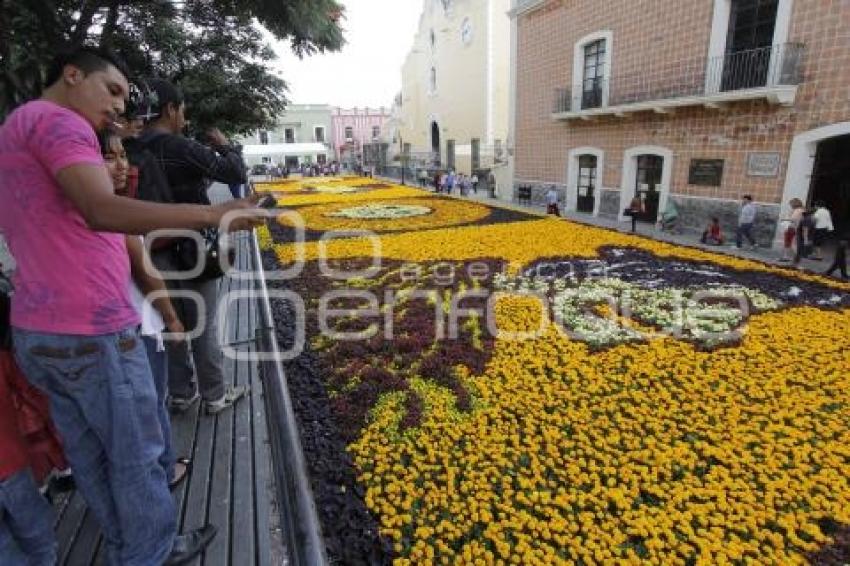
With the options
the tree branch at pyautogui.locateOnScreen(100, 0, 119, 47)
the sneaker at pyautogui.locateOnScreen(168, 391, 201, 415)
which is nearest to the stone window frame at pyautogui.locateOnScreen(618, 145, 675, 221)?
the tree branch at pyautogui.locateOnScreen(100, 0, 119, 47)

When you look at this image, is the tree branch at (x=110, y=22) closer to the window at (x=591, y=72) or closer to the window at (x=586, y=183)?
the window at (x=591, y=72)

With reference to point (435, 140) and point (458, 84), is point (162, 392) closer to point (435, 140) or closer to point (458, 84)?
point (458, 84)

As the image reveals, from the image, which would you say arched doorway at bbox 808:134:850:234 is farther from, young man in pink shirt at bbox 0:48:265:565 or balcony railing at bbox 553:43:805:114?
young man in pink shirt at bbox 0:48:265:565

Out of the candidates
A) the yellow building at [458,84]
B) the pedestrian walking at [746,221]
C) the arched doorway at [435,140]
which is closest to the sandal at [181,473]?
the pedestrian walking at [746,221]

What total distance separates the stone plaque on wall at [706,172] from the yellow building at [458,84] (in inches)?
557

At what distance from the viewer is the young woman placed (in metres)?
2.55

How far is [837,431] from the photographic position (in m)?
4.32

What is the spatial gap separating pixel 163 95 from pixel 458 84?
35652 mm

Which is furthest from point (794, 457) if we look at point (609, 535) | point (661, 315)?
point (661, 315)

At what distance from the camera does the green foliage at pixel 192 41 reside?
773 centimetres

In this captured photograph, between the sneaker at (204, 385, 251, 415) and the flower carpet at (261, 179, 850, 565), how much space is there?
59 centimetres

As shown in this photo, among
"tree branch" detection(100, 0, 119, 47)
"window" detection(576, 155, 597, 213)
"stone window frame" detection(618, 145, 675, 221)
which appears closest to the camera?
"tree branch" detection(100, 0, 119, 47)

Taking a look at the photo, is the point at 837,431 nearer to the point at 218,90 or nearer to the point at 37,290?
the point at 37,290

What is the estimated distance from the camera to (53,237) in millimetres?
1848
